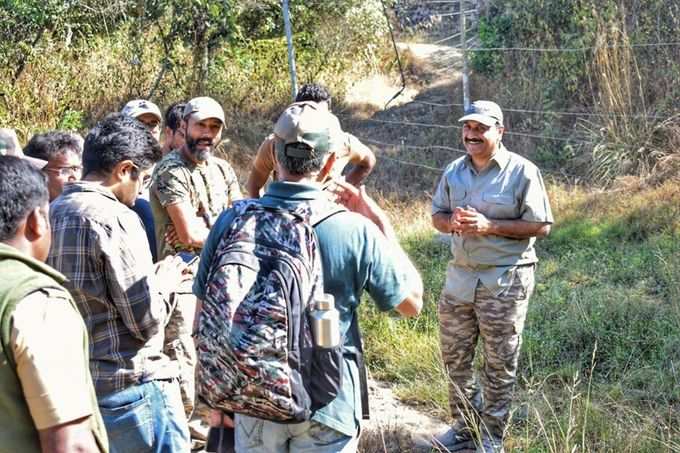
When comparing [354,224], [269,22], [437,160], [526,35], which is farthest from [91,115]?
[354,224]

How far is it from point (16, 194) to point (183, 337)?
2.26m

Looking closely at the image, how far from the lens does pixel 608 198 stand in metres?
9.04

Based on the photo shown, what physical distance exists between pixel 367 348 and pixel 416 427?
1.12 m

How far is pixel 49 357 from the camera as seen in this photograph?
80.5 inches

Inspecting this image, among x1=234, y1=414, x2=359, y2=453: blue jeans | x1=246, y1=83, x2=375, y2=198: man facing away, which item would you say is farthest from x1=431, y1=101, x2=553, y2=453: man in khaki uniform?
x1=234, y1=414, x2=359, y2=453: blue jeans

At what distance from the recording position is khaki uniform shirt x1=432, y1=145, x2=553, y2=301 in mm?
4562

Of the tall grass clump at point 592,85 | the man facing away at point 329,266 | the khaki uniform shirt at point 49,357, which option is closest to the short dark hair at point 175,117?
the man facing away at point 329,266

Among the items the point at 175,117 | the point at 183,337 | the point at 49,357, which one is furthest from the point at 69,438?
the point at 175,117

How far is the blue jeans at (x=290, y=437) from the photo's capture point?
9.34 ft

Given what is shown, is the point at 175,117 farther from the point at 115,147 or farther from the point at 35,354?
the point at 35,354

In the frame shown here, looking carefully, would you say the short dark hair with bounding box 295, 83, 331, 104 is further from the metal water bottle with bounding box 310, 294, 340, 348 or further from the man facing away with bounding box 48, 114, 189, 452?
the metal water bottle with bounding box 310, 294, 340, 348

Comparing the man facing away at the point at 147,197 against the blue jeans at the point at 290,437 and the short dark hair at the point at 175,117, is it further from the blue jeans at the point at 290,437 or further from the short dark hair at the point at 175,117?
the blue jeans at the point at 290,437

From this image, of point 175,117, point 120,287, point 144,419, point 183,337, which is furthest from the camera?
point 175,117

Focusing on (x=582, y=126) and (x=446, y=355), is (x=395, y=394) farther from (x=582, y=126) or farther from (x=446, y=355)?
(x=582, y=126)
